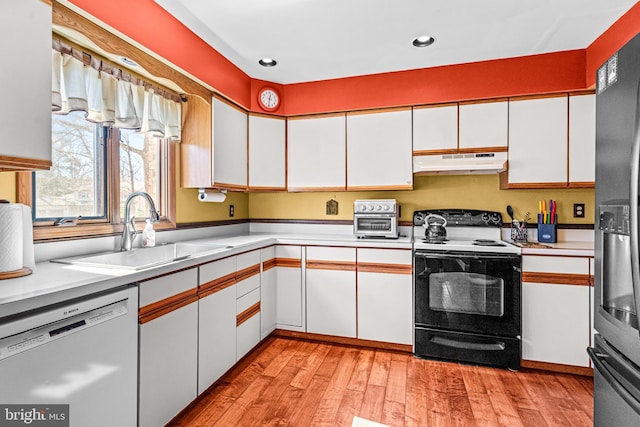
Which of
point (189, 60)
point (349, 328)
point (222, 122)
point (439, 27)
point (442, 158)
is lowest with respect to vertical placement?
point (349, 328)

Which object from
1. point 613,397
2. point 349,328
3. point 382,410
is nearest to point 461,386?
point 382,410

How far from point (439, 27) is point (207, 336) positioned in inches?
101

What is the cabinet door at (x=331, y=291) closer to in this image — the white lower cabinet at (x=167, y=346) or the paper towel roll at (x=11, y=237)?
the white lower cabinet at (x=167, y=346)

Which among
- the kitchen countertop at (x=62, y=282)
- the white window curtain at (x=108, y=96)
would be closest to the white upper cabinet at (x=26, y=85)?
the white window curtain at (x=108, y=96)

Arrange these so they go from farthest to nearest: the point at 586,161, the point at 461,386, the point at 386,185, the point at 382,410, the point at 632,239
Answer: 1. the point at 386,185
2. the point at 586,161
3. the point at 461,386
4. the point at 382,410
5. the point at 632,239

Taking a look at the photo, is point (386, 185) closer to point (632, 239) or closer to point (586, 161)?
point (586, 161)

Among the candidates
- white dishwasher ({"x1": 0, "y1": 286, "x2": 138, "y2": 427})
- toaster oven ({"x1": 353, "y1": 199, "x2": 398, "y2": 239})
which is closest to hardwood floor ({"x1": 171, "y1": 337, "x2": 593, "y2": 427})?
white dishwasher ({"x1": 0, "y1": 286, "x2": 138, "y2": 427})

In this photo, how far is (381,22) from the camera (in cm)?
225

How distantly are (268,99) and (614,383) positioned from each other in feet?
10.2

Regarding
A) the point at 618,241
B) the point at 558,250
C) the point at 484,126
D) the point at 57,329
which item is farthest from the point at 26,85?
the point at 558,250

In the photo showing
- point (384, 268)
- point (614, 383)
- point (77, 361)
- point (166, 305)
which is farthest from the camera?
point (384, 268)

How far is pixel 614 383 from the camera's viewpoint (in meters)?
1.12

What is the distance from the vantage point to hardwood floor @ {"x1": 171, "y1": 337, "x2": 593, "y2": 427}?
6.24 feet

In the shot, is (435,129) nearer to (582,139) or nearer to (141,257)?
(582,139)
